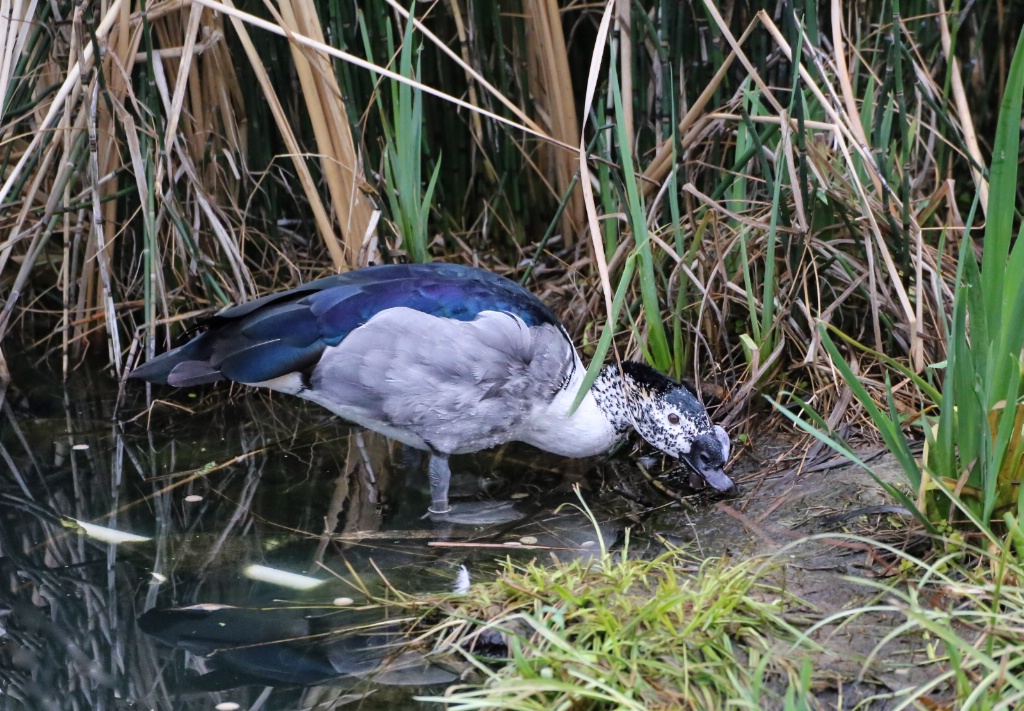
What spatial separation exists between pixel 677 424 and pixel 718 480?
225mm

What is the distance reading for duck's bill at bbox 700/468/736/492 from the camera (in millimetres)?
3473

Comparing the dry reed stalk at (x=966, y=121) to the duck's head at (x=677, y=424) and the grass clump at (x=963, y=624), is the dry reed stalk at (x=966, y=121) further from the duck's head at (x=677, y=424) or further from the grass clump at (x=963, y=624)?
the grass clump at (x=963, y=624)

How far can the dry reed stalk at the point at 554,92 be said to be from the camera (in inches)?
169

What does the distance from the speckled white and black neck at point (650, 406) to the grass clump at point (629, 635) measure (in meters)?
0.72

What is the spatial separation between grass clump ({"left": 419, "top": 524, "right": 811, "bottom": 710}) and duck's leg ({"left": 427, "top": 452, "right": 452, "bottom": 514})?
2.36 ft

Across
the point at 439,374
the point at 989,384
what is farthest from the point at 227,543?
the point at 989,384

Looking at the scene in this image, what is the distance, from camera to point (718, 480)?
3.49 meters

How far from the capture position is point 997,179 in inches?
99.3

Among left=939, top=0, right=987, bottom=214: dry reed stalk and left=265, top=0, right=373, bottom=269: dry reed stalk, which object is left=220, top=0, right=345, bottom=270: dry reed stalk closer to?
left=265, top=0, right=373, bottom=269: dry reed stalk

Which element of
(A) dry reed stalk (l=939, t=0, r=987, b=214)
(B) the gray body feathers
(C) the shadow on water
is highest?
(A) dry reed stalk (l=939, t=0, r=987, b=214)

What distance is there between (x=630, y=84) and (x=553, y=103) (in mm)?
424

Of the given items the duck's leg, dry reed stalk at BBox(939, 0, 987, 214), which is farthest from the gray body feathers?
dry reed stalk at BBox(939, 0, 987, 214)

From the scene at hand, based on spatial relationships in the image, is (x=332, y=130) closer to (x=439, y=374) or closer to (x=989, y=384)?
(x=439, y=374)

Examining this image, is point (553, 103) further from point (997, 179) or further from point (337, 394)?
point (997, 179)
